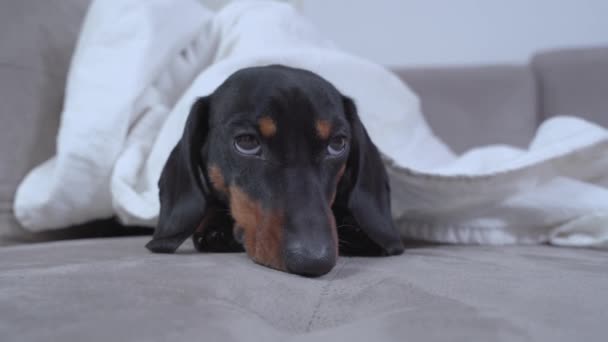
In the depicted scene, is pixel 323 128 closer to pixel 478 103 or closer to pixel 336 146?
pixel 336 146

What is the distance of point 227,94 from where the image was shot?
43.0 inches

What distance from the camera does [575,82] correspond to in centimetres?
231

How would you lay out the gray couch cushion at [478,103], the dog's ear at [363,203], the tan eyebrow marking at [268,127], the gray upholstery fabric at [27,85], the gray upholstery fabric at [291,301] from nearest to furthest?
the gray upholstery fabric at [291,301], the tan eyebrow marking at [268,127], the dog's ear at [363,203], the gray upholstery fabric at [27,85], the gray couch cushion at [478,103]

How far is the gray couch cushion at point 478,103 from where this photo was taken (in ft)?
7.77

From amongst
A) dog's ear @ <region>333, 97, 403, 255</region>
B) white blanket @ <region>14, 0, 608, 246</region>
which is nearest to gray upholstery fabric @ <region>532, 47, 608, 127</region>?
white blanket @ <region>14, 0, 608, 246</region>

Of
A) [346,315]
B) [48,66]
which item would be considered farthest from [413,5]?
[346,315]

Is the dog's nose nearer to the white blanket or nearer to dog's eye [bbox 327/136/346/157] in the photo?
dog's eye [bbox 327/136/346/157]

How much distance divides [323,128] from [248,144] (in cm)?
14

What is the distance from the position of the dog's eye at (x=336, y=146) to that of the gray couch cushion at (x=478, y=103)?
1.43 metres

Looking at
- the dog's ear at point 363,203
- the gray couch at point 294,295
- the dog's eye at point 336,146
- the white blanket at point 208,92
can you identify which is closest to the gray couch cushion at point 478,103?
the white blanket at point 208,92

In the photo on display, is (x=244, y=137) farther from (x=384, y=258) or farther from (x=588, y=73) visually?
(x=588, y=73)

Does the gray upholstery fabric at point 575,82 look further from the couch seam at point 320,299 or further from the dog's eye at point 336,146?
the couch seam at point 320,299

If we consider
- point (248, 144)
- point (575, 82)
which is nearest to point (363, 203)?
point (248, 144)

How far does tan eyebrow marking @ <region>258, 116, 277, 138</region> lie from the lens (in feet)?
3.19
